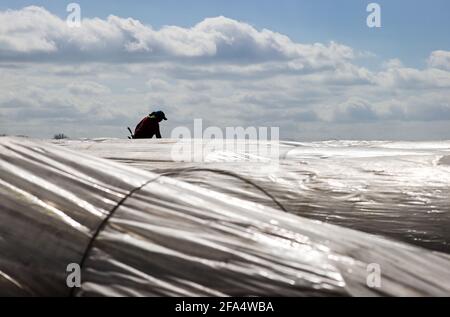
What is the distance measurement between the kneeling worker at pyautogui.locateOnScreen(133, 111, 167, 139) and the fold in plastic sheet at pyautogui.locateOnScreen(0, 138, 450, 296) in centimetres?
571

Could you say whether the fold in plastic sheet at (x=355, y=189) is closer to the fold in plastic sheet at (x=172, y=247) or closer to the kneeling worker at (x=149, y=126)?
the fold in plastic sheet at (x=172, y=247)

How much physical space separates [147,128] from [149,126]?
1.6 inches

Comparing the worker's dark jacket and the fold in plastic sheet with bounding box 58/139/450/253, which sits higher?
the worker's dark jacket

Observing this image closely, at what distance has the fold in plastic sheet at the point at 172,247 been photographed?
2320 millimetres

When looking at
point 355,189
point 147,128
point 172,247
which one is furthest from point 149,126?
point 172,247

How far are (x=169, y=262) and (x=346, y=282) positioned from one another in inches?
26.0

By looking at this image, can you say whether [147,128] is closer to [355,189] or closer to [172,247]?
[355,189]

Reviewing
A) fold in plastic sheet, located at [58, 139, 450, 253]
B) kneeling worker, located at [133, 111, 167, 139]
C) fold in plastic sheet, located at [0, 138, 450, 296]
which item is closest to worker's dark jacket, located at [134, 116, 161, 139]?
kneeling worker, located at [133, 111, 167, 139]

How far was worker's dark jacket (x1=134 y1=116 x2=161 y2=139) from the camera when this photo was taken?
27.8 feet

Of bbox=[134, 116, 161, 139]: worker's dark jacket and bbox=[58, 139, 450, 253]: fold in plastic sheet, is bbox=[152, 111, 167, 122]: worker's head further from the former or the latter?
bbox=[58, 139, 450, 253]: fold in plastic sheet

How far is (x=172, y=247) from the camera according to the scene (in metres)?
2.41

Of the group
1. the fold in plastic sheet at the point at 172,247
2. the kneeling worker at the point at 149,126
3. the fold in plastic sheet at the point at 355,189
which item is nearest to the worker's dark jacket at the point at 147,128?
the kneeling worker at the point at 149,126

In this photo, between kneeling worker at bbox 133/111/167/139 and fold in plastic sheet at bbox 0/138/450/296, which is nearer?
fold in plastic sheet at bbox 0/138/450/296
